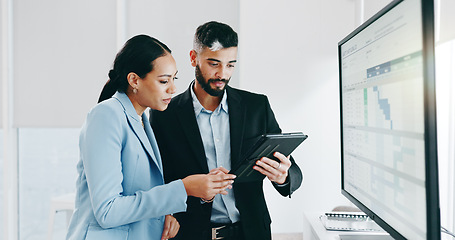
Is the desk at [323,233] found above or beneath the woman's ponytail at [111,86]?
beneath

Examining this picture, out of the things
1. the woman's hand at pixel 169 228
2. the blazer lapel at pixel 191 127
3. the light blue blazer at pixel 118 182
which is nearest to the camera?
the light blue blazer at pixel 118 182

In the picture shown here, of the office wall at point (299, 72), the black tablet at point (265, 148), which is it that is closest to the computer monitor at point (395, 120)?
the black tablet at point (265, 148)

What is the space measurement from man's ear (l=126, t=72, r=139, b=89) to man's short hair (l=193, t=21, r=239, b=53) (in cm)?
45

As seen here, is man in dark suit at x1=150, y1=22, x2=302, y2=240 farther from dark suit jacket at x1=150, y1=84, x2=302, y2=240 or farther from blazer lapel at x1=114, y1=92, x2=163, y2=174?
blazer lapel at x1=114, y1=92, x2=163, y2=174

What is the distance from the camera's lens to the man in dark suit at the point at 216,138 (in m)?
1.52

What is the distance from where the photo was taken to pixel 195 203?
60.2 inches

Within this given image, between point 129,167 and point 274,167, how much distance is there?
1.78 feet

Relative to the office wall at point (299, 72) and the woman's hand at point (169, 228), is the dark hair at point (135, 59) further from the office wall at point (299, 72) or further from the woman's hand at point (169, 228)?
the office wall at point (299, 72)

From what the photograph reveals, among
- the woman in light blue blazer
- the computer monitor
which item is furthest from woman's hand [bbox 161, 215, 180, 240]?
the computer monitor

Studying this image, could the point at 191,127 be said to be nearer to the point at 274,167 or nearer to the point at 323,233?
the point at 274,167

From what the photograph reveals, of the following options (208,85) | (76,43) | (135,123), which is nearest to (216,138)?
(208,85)

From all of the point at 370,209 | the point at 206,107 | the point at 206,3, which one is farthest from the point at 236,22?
the point at 370,209

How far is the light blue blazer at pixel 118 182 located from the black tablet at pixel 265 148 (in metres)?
0.25

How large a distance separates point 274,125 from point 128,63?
754 mm
